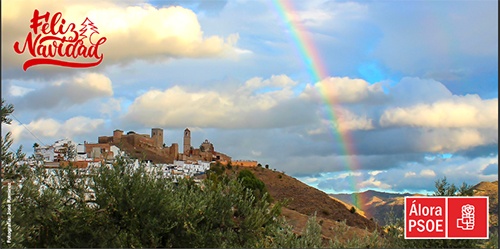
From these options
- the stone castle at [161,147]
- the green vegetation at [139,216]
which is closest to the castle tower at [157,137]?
the stone castle at [161,147]

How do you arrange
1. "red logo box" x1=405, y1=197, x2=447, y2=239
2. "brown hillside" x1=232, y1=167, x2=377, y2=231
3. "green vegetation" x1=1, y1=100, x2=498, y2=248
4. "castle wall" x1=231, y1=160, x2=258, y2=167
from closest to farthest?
"red logo box" x1=405, y1=197, x2=447, y2=239, "green vegetation" x1=1, y1=100, x2=498, y2=248, "brown hillside" x1=232, y1=167, x2=377, y2=231, "castle wall" x1=231, y1=160, x2=258, y2=167

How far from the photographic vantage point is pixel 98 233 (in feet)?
49.3

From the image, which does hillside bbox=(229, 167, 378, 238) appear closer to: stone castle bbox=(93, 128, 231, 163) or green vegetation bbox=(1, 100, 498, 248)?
stone castle bbox=(93, 128, 231, 163)

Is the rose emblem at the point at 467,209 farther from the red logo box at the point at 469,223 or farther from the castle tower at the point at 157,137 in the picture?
the castle tower at the point at 157,137

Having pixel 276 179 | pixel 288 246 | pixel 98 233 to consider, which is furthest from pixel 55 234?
pixel 276 179

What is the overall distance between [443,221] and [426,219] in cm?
36

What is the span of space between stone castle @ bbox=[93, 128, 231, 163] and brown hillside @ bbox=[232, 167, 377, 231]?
14.6 metres

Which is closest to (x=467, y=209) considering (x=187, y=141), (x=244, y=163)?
(x=244, y=163)

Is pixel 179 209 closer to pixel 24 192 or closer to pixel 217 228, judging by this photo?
pixel 217 228

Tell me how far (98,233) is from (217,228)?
3.06m

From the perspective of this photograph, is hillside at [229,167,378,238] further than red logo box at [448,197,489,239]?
Yes

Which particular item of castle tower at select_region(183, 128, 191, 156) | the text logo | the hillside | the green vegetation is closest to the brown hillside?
the hillside

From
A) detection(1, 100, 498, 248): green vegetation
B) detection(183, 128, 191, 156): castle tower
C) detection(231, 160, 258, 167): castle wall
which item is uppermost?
detection(183, 128, 191, 156): castle tower

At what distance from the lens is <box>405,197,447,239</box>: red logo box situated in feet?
A: 43.6
